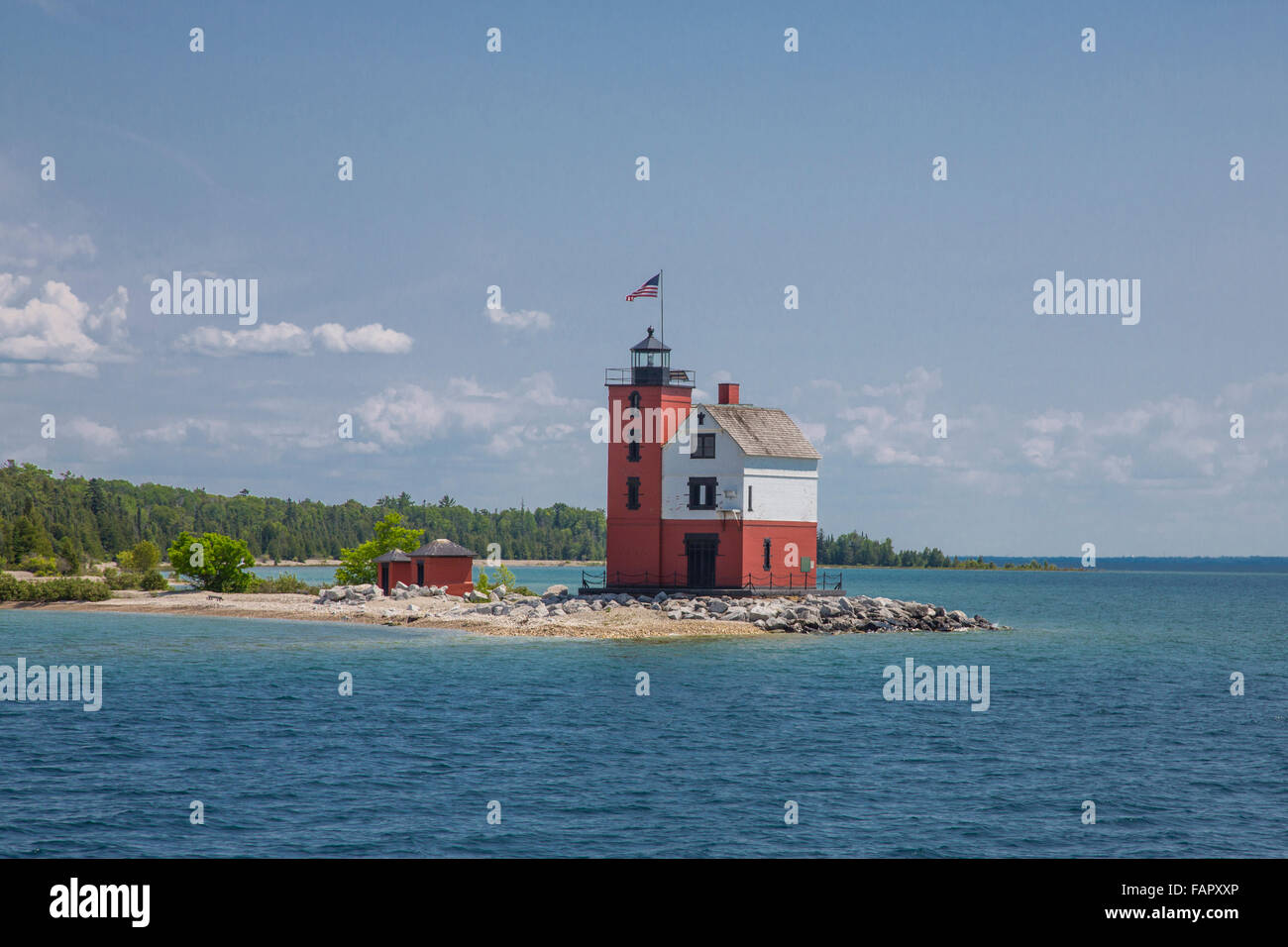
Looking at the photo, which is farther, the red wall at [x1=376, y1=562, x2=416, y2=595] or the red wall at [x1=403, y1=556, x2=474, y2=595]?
the red wall at [x1=376, y1=562, x2=416, y2=595]

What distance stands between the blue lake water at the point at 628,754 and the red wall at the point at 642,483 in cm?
949

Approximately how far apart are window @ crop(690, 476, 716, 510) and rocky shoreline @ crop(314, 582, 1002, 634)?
4.48m

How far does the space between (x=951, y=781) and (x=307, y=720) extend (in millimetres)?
16814

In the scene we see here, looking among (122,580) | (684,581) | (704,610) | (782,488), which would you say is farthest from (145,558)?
(782,488)

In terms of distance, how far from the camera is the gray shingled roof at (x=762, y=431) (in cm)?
5754

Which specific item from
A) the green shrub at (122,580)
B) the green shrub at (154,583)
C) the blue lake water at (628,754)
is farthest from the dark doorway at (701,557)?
the green shrub at (122,580)

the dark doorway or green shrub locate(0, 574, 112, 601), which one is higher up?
the dark doorway

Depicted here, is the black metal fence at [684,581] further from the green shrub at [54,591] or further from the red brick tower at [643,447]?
the green shrub at [54,591]

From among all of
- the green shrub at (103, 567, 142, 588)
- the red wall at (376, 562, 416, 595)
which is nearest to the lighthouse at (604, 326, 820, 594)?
the red wall at (376, 562, 416, 595)

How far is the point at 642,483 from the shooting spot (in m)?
58.8

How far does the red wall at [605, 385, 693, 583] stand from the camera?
193 feet

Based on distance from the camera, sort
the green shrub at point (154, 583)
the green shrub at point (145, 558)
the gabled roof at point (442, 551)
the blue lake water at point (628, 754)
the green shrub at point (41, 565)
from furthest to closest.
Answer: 1. the green shrub at point (41, 565)
2. the green shrub at point (145, 558)
3. the green shrub at point (154, 583)
4. the gabled roof at point (442, 551)
5. the blue lake water at point (628, 754)

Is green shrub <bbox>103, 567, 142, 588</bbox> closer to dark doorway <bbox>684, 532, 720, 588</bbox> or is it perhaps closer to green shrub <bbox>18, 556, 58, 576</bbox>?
green shrub <bbox>18, 556, 58, 576</bbox>

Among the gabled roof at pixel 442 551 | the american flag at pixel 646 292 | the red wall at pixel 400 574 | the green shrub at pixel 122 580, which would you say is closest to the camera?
the american flag at pixel 646 292
